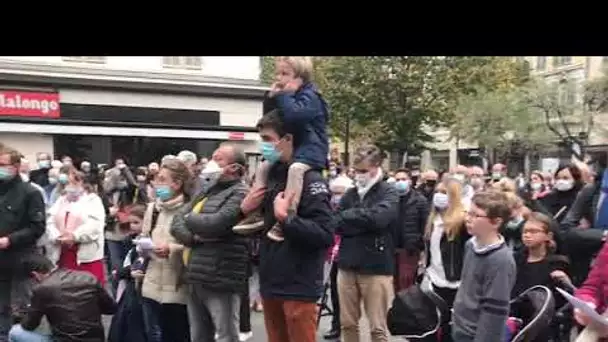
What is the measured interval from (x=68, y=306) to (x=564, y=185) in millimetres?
4381

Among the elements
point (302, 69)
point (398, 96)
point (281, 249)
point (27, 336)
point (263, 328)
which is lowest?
point (263, 328)

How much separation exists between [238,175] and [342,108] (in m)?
27.2

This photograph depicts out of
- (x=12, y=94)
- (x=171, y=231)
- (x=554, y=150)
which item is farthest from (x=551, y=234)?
(x=554, y=150)

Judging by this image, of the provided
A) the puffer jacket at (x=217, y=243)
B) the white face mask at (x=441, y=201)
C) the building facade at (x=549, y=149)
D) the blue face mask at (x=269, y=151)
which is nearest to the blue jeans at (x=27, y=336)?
the puffer jacket at (x=217, y=243)

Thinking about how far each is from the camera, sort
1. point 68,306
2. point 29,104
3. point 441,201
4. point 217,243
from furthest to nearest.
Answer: point 29,104 < point 441,201 < point 68,306 < point 217,243

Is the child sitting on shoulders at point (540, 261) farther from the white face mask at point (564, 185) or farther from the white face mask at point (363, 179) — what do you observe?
the white face mask at point (564, 185)

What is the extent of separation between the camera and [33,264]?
219 inches

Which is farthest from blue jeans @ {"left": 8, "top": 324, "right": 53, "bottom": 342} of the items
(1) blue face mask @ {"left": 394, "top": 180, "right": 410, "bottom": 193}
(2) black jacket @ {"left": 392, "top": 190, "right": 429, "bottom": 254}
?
(1) blue face mask @ {"left": 394, "top": 180, "right": 410, "bottom": 193}

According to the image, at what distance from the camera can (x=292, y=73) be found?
13.0 feet

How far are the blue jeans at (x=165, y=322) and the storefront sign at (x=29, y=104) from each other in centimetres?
1744

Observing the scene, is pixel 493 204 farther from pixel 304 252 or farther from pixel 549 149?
pixel 549 149

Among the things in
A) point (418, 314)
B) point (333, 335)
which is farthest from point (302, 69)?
point (333, 335)

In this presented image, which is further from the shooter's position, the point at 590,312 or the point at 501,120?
the point at 501,120
